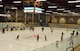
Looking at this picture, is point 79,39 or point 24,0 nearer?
point 79,39

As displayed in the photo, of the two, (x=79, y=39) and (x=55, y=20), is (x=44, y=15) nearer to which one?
(x=55, y=20)

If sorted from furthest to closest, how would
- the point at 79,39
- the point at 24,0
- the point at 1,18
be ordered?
the point at 1,18 → the point at 24,0 → the point at 79,39

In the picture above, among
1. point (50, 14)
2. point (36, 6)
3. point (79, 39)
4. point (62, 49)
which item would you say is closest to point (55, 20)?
point (50, 14)

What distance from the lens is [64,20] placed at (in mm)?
31625

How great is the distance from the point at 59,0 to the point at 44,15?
17.2m

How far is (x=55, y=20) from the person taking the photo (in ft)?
108

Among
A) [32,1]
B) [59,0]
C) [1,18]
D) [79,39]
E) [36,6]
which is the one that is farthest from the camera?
[1,18]

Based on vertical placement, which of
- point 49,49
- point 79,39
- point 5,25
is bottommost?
point 5,25

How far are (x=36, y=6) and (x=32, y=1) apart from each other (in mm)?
1509

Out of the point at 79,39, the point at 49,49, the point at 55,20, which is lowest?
the point at 55,20

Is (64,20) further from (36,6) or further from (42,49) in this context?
(42,49)

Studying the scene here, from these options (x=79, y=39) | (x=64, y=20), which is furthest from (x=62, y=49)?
(x=64, y=20)

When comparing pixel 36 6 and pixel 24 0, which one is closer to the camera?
pixel 24 0

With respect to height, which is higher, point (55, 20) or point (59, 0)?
point (59, 0)
